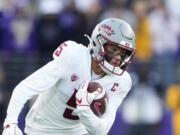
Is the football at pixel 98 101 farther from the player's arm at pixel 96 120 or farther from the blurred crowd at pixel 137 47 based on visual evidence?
the blurred crowd at pixel 137 47

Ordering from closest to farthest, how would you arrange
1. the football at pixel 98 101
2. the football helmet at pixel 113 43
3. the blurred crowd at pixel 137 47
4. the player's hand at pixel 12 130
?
the player's hand at pixel 12 130
the football at pixel 98 101
the football helmet at pixel 113 43
the blurred crowd at pixel 137 47

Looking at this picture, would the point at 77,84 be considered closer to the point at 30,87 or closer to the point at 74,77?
the point at 74,77

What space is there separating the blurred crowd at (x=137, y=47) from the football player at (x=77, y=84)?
12.8ft

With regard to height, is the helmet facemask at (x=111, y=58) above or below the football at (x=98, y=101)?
above

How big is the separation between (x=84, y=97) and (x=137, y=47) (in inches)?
203

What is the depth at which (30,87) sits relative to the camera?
219 inches

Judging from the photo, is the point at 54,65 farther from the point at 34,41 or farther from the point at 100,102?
the point at 34,41

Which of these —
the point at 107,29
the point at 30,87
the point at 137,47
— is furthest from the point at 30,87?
the point at 137,47

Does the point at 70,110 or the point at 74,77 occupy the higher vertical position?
the point at 74,77

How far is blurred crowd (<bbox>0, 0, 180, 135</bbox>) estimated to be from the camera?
9.99 meters

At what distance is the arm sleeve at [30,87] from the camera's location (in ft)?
17.8

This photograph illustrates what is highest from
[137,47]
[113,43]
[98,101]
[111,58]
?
[113,43]

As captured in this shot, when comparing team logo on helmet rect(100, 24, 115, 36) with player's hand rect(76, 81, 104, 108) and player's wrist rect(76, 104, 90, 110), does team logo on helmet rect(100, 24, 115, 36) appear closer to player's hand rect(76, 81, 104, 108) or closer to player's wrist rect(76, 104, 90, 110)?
player's hand rect(76, 81, 104, 108)

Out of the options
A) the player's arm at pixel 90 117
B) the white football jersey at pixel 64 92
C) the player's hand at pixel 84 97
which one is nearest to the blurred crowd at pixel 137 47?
the white football jersey at pixel 64 92
